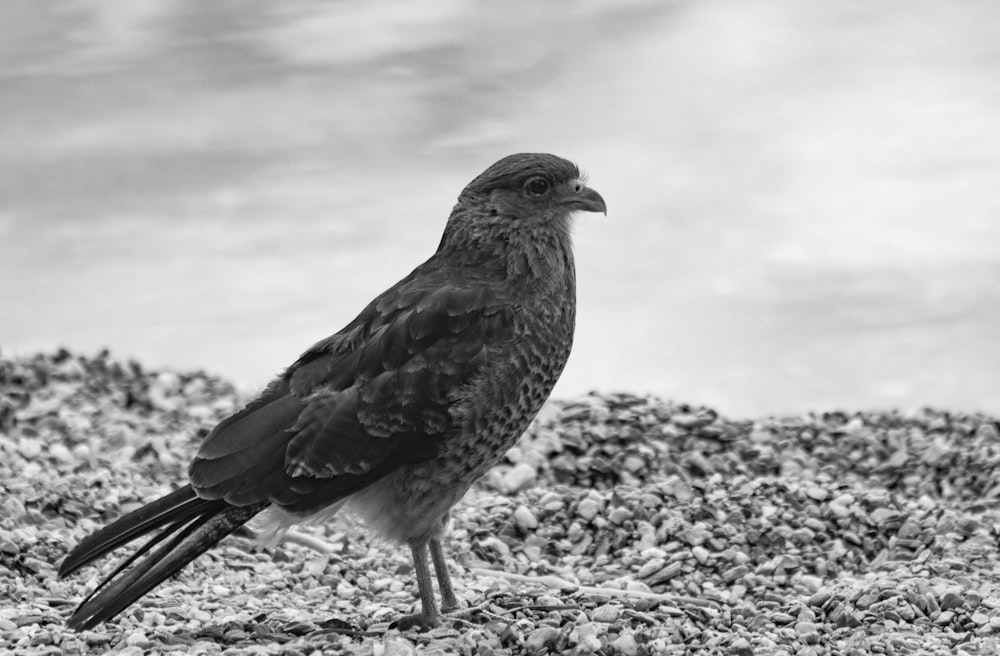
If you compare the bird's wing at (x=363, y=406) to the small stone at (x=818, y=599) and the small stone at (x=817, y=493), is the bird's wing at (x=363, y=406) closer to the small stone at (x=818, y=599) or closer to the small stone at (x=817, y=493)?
the small stone at (x=818, y=599)

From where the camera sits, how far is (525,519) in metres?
7.79

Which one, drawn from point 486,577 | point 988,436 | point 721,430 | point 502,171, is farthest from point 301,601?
point 988,436

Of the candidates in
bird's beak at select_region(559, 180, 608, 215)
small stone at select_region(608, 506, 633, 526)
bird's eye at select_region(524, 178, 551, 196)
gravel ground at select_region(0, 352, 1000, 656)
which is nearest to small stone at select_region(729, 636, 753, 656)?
gravel ground at select_region(0, 352, 1000, 656)

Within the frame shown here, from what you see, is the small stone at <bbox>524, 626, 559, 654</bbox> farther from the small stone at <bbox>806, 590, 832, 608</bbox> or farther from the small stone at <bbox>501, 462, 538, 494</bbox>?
the small stone at <bbox>501, 462, 538, 494</bbox>

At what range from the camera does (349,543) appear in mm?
7664

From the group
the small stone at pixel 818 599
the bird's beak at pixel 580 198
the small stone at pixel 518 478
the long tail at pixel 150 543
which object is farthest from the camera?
the small stone at pixel 518 478

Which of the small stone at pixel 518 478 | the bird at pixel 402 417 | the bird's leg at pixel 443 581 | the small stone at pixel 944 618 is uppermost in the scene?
the small stone at pixel 518 478

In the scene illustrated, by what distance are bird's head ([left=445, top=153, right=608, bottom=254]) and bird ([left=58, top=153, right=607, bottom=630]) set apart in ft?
0.04

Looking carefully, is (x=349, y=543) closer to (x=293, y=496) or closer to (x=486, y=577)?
(x=486, y=577)

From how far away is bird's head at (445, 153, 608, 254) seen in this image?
19.8 ft

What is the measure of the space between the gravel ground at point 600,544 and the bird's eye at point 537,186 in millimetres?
1932

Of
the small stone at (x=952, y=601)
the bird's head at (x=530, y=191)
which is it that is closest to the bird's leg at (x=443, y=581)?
the bird's head at (x=530, y=191)

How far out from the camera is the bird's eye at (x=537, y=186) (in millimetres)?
6117

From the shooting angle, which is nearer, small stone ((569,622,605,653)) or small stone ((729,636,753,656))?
small stone ((569,622,605,653))
